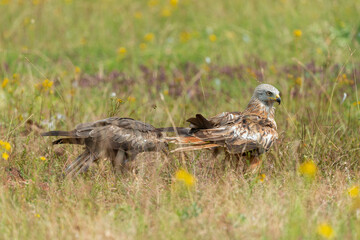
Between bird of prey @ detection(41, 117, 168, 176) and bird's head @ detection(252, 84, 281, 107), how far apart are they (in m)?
1.16

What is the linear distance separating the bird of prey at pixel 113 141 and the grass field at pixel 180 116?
0.48ft

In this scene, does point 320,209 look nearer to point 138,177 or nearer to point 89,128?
point 138,177

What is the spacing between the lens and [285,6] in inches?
498

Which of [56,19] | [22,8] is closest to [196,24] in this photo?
[56,19]

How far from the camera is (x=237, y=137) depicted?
18.8 ft

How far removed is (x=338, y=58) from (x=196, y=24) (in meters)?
3.52

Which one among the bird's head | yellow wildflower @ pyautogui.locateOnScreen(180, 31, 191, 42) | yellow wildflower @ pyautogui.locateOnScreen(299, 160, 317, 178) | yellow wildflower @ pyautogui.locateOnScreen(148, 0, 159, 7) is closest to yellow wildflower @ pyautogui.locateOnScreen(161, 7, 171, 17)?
yellow wildflower @ pyautogui.locateOnScreen(148, 0, 159, 7)

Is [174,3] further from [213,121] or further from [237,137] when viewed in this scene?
[237,137]

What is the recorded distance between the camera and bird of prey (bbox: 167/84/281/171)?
18.5 feet

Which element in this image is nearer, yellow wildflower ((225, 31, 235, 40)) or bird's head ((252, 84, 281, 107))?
bird's head ((252, 84, 281, 107))

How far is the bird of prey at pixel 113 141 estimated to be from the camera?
18.6 feet

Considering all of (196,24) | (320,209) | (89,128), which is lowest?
(320,209)

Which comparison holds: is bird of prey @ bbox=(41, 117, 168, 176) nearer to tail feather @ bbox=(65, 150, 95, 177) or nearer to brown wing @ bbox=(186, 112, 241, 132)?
tail feather @ bbox=(65, 150, 95, 177)

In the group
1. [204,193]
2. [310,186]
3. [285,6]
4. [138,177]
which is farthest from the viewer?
[285,6]
